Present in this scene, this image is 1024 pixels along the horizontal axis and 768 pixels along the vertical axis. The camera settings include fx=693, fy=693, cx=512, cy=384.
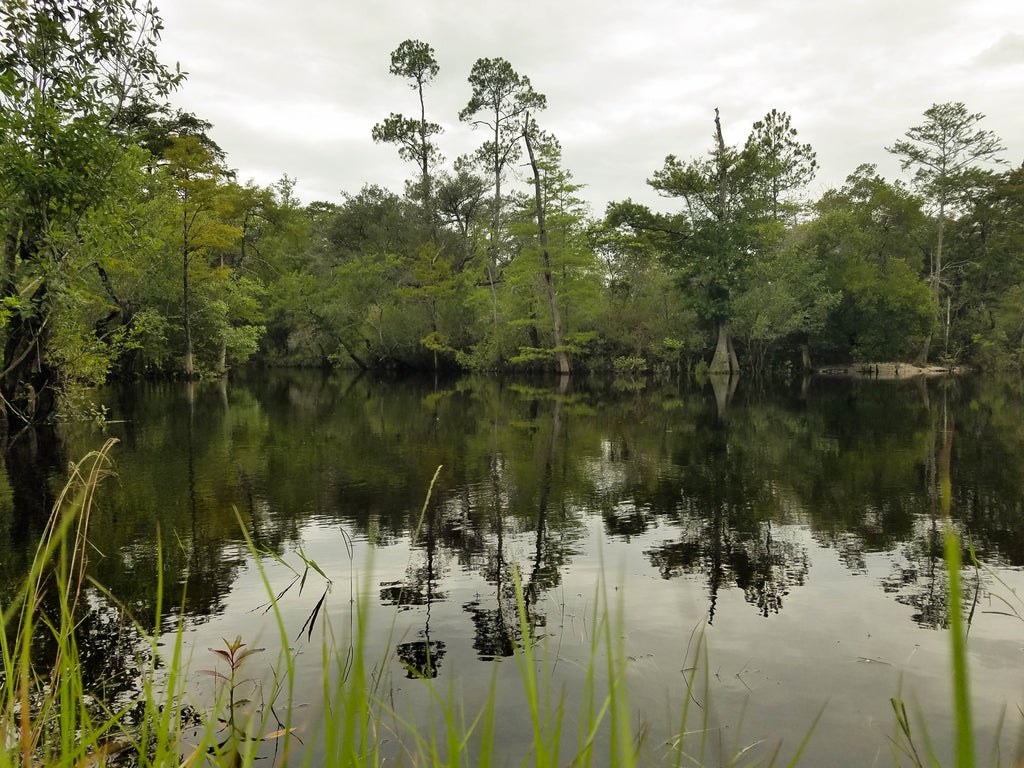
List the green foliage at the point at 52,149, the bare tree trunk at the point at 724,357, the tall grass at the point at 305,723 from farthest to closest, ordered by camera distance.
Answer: the bare tree trunk at the point at 724,357, the green foliage at the point at 52,149, the tall grass at the point at 305,723

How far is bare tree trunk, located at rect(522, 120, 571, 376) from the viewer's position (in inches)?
1474

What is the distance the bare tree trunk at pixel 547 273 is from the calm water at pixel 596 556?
22575 millimetres

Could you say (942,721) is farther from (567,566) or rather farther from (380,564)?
(380,564)

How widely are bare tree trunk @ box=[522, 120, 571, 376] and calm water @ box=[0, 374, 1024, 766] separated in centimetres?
2257

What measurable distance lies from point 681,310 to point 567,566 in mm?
36942

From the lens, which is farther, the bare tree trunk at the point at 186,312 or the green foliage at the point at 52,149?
the bare tree trunk at the point at 186,312

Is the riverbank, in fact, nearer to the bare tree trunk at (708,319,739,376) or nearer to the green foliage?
the bare tree trunk at (708,319,739,376)

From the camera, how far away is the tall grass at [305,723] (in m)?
1.29

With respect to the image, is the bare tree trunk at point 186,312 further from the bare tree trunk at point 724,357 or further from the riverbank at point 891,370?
the riverbank at point 891,370

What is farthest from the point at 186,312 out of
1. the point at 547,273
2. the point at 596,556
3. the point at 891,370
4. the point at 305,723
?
the point at 891,370

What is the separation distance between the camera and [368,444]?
14414 millimetres

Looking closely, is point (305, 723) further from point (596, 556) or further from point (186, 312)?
point (186, 312)

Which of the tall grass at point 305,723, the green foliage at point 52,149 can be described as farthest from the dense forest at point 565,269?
the tall grass at point 305,723

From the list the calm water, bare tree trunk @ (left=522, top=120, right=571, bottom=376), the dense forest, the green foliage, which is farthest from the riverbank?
the green foliage
